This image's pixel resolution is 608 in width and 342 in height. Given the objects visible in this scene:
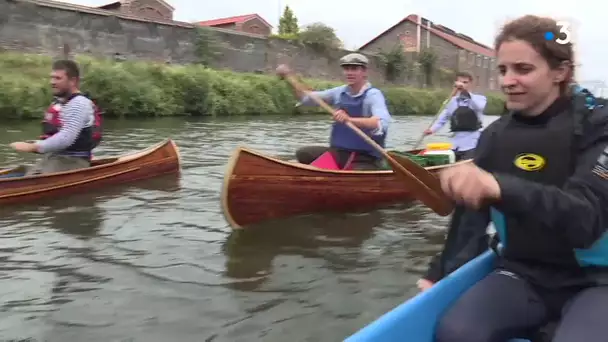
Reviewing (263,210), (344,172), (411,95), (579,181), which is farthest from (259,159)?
(411,95)

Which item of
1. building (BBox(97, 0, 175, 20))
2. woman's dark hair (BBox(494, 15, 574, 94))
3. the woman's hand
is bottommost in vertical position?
the woman's hand

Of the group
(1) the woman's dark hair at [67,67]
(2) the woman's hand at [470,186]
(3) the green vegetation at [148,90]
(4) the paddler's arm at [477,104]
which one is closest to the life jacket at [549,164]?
(2) the woman's hand at [470,186]

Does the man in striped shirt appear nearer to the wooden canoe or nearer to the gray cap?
the wooden canoe

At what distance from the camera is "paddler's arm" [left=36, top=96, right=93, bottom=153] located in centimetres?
611

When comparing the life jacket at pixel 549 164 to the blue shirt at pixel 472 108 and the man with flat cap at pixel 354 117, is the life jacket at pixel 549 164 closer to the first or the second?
the man with flat cap at pixel 354 117

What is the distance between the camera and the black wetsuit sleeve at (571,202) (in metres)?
1.71

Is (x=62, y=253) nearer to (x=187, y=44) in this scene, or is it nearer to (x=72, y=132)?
(x=72, y=132)

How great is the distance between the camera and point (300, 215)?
19.0ft

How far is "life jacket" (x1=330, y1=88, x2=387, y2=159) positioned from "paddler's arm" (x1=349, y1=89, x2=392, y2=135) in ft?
0.26

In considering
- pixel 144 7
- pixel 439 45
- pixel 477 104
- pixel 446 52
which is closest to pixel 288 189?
pixel 477 104

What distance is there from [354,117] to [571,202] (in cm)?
461

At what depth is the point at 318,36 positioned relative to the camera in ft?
99.1

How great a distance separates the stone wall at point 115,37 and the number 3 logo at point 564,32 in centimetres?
1798

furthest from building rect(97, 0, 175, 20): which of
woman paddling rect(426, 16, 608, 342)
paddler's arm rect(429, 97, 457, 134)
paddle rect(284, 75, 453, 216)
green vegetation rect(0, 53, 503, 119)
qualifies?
woman paddling rect(426, 16, 608, 342)
